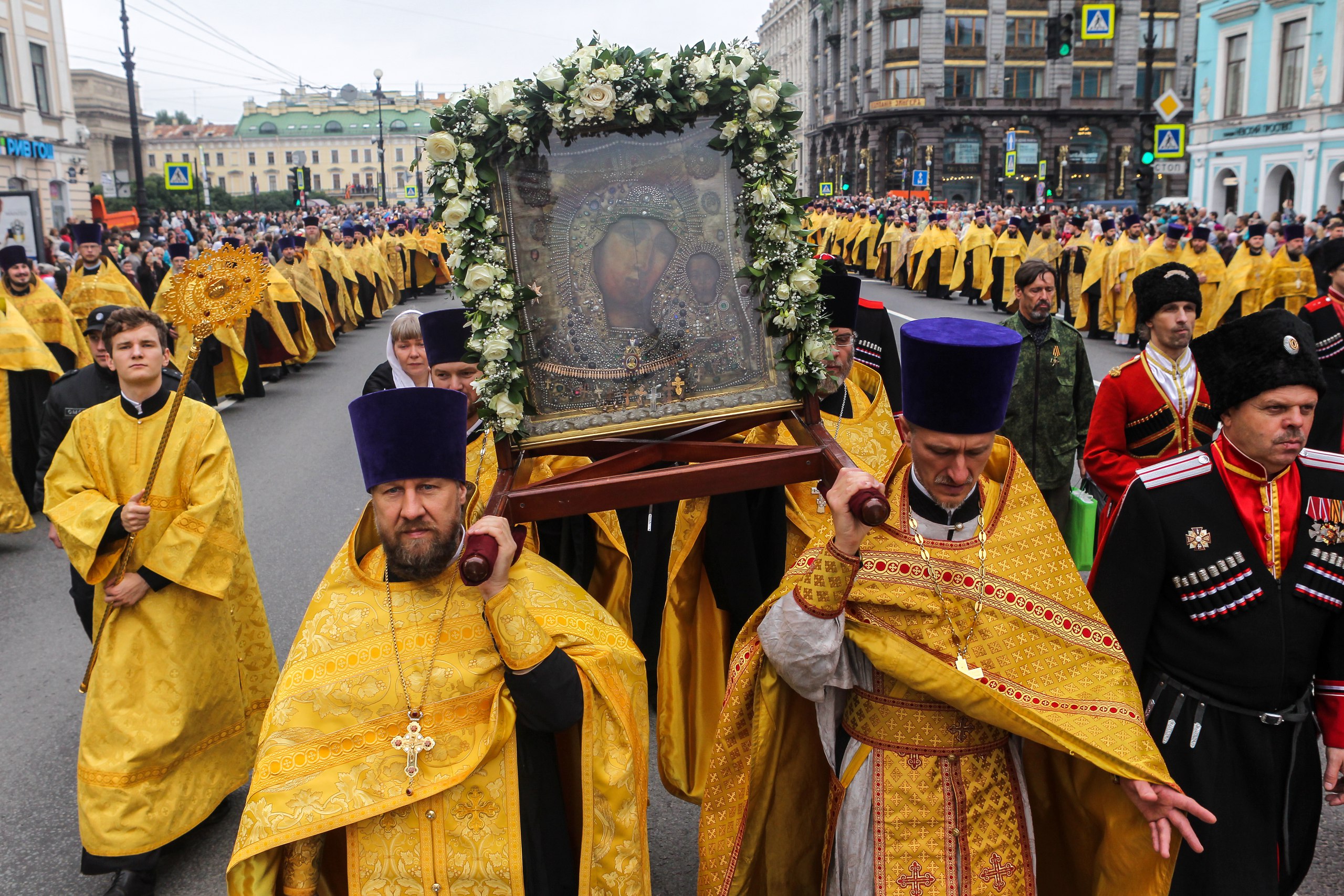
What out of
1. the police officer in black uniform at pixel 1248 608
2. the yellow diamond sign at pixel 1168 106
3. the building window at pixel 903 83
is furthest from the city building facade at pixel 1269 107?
the police officer in black uniform at pixel 1248 608

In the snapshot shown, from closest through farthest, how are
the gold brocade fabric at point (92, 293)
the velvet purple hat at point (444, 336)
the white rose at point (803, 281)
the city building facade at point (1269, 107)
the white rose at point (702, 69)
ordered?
the white rose at point (702, 69) → the white rose at point (803, 281) → the velvet purple hat at point (444, 336) → the gold brocade fabric at point (92, 293) → the city building facade at point (1269, 107)

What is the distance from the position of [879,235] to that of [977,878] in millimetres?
30747

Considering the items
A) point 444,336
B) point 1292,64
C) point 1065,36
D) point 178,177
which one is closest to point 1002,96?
point 1292,64

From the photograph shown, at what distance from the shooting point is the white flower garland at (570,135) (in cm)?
335

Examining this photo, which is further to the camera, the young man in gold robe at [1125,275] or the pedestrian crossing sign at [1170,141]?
the pedestrian crossing sign at [1170,141]

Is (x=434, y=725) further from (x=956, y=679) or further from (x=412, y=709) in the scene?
Result: (x=956, y=679)

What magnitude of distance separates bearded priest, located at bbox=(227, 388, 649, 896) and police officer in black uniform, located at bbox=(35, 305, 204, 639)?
8.03ft

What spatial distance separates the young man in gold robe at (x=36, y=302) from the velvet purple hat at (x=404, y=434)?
8.77 m

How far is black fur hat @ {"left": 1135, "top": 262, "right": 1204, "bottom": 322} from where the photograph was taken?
5.11m

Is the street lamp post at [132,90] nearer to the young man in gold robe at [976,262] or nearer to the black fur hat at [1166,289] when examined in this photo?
the young man in gold robe at [976,262]

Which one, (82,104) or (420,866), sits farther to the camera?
(82,104)

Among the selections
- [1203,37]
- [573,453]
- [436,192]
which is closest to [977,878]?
[573,453]

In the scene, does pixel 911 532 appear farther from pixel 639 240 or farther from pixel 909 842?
pixel 639 240

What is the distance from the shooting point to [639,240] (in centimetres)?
352
